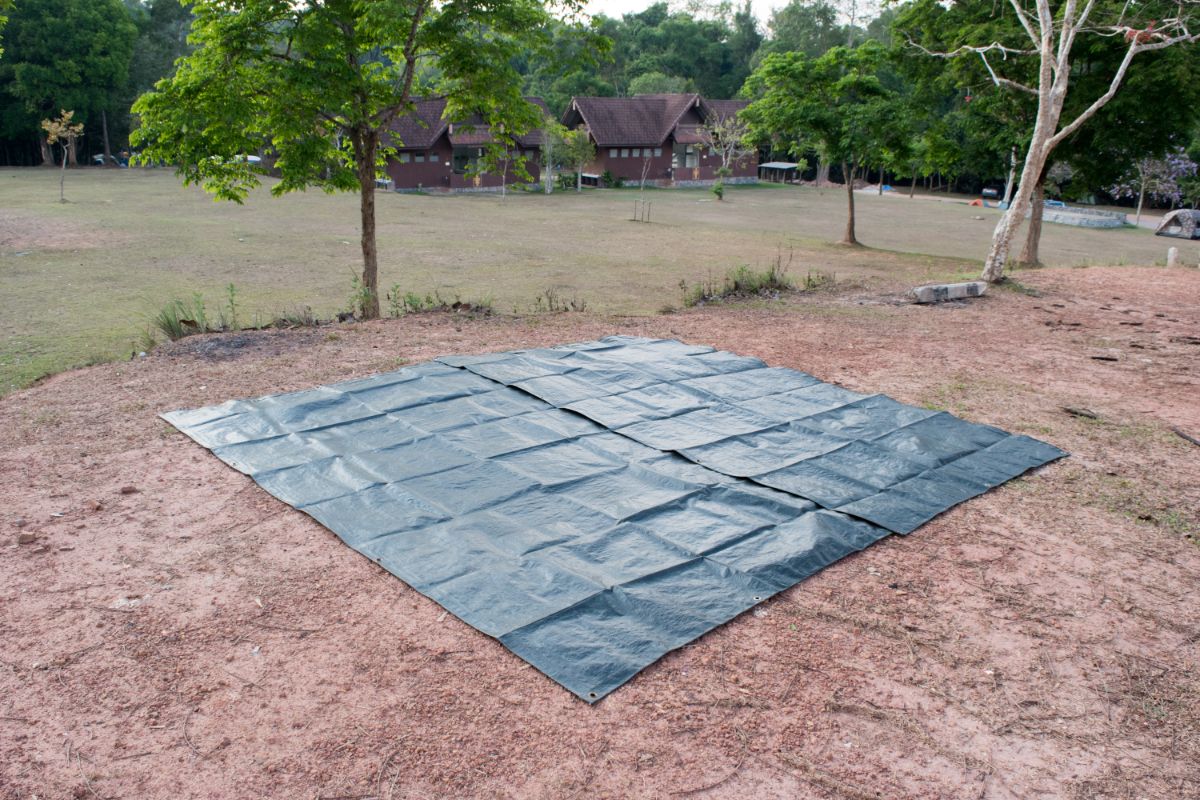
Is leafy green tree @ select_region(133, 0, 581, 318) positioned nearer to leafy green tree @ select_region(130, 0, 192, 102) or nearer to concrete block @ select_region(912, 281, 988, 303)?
concrete block @ select_region(912, 281, 988, 303)

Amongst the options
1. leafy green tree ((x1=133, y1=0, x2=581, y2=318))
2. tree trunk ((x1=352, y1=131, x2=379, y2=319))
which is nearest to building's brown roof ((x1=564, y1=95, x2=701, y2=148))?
leafy green tree ((x1=133, y1=0, x2=581, y2=318))

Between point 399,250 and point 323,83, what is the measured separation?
1170 cm

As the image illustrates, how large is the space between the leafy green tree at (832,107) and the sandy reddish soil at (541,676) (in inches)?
749

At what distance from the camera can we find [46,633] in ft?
14.5

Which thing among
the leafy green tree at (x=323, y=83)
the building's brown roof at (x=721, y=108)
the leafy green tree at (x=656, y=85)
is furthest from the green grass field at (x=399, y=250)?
the leafy green tree at (x=656, y=85)

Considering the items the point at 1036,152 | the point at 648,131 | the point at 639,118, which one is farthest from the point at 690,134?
the point at 1036,152

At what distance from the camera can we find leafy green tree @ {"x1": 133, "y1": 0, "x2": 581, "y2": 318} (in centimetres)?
1070

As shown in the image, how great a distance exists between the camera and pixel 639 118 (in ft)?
169

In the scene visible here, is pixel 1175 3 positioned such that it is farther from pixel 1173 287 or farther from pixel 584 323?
pixel 584 323

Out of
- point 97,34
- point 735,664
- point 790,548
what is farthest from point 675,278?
point 97,34

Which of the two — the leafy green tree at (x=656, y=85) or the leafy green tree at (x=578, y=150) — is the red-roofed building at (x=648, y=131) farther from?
the leafy green tree at (x=656, y=85)

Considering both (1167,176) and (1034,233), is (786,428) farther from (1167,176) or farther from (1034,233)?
(1167,176)

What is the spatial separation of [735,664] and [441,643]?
1545mm

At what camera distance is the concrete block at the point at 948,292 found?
1354 centimetres
